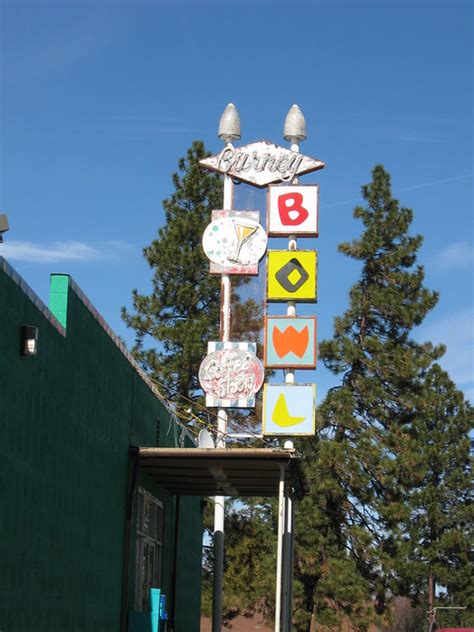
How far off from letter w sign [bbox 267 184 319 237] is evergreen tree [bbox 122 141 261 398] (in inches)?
851

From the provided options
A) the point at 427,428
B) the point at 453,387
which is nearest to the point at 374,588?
the point at 427,428

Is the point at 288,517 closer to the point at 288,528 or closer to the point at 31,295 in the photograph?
the point at 288,528

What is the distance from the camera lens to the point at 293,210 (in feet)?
77.5

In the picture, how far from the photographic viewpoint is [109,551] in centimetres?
1812

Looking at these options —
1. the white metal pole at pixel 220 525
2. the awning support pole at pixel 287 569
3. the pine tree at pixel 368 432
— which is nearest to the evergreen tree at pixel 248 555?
the pine tree at pixel 368 432

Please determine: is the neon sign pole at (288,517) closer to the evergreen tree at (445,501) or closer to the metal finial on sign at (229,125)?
the metal finial on sign at (229,125)

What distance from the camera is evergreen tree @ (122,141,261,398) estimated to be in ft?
149

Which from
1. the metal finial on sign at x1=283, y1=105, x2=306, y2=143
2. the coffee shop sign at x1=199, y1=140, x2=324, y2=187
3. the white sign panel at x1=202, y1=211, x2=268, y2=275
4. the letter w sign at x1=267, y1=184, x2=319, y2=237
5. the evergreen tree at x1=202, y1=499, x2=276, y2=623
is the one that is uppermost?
the metal finial on sign at x1=283, y1=105, x2=306, y2=143

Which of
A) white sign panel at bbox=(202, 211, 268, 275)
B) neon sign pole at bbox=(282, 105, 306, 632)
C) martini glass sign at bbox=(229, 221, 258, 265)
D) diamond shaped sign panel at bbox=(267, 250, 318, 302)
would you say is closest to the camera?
neon sign pole at bbox=(282, 105, 306, 632)

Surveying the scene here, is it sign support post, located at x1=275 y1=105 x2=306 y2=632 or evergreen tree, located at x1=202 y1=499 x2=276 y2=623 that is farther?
evergreen tree, located at x1=202 y1=499 x2=276 y2=623

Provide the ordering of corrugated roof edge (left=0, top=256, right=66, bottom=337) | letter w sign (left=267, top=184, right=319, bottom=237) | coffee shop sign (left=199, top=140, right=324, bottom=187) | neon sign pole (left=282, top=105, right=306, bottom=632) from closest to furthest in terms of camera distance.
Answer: corrugated roof edge (left=0, top=256, right=66, bottom=337) → neon sign pole (left=282, top=105, right=306, bottom=632) → letter w sign (left=267, top=184, right=319, bottom=237) → coffee shop sign (left=199, top=140, right=324, bottom=187)

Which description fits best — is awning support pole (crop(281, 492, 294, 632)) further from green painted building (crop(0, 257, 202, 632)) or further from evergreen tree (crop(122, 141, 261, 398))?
evergreen tree (crop(122, 141, 261, 398))

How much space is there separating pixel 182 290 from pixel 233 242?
22.5 m

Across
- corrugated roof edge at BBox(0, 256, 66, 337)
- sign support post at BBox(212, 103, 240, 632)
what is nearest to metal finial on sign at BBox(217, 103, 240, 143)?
sign support post at BBox(212, 103, 240, 632)
